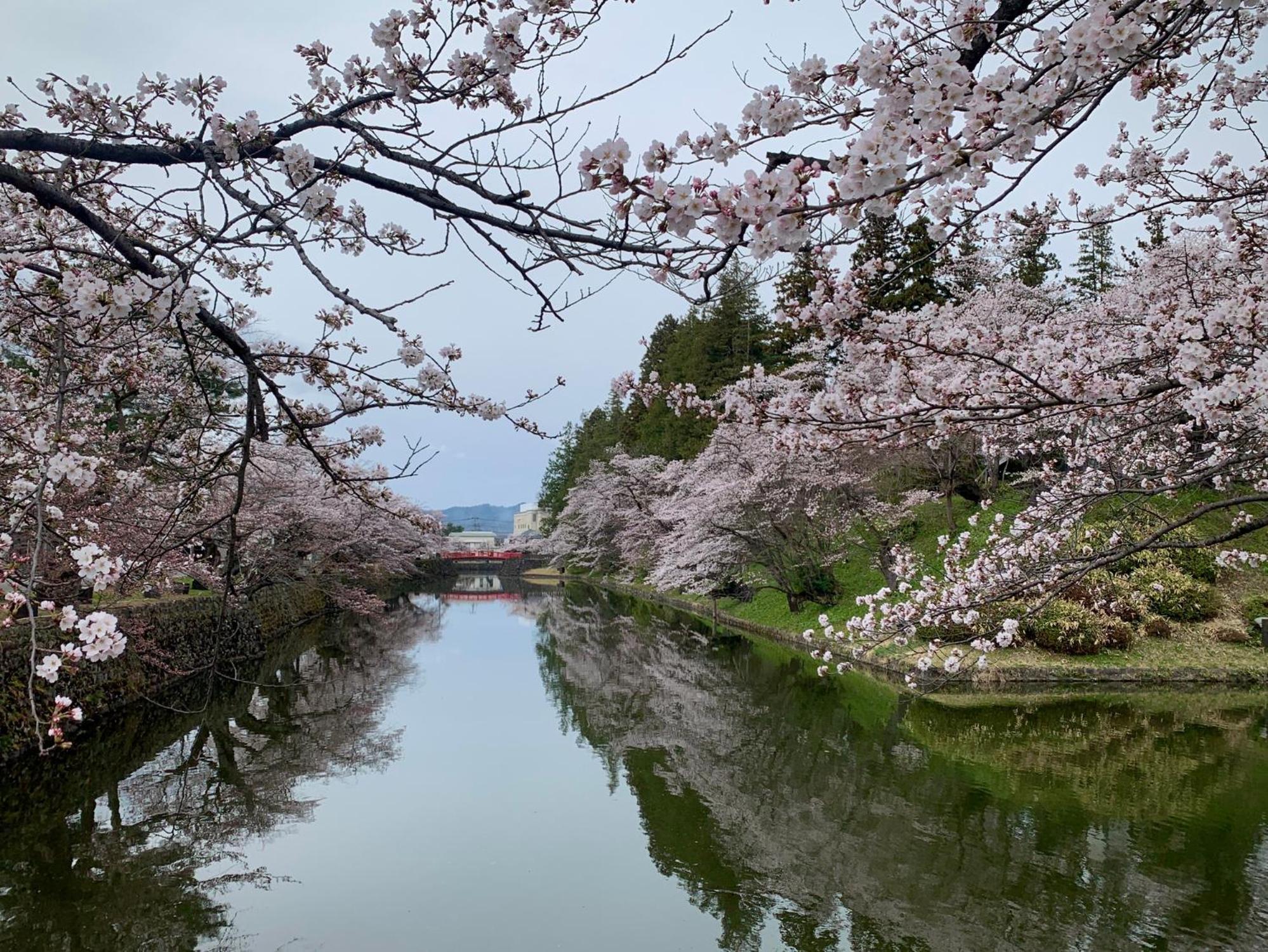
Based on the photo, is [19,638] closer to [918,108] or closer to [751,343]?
[918,108]

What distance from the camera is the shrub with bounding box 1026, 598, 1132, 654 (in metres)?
11.8

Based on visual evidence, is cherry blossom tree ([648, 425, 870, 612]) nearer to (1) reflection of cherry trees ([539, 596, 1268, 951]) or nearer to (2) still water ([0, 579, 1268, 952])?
(2) still water ([0, 579, 1268, 952])

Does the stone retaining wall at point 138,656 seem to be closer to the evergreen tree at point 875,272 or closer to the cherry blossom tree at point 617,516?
the evergreen tree at point 875,272

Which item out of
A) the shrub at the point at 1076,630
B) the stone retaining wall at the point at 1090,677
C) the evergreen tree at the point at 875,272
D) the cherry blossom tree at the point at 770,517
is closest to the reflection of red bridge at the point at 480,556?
the cherry blossom tree at the point at 770,517

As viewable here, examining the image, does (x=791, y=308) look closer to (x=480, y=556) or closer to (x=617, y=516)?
(x=617, y=516)

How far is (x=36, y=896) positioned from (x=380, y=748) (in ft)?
13.4

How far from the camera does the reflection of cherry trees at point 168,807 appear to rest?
5172 millimetres

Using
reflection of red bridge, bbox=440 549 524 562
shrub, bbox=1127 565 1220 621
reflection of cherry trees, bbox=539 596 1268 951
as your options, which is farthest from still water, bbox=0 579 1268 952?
reflection of red bridge, bbox=440 549 524 562

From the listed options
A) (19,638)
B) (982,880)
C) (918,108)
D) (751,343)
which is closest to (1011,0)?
(918,108)

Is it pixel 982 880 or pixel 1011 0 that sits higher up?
pixel 1011 0

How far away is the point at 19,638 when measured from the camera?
815 cm

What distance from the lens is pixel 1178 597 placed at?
41.4 ft

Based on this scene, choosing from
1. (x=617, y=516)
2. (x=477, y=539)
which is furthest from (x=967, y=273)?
(x=477, y=539)

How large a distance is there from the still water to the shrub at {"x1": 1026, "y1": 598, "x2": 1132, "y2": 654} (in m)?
1.22
